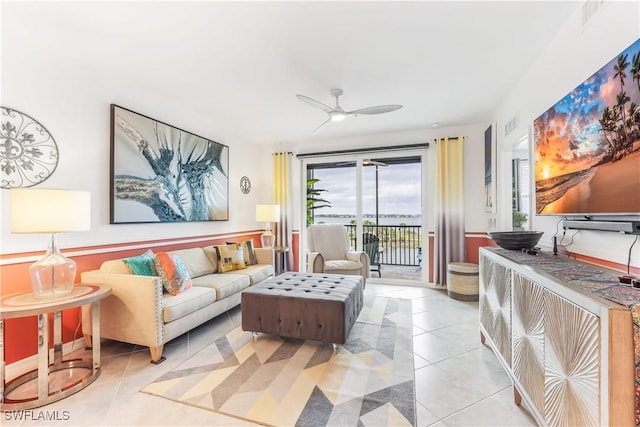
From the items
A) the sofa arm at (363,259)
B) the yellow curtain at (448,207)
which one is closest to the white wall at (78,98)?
the sofa arm at (363,259)

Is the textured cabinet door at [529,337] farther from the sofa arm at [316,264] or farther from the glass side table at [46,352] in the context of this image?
the glass side table at [46,352]

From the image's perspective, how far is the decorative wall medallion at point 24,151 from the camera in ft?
6.79

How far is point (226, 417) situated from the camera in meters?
1.65

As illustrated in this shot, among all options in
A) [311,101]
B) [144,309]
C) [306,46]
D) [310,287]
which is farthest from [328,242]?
[306,46]

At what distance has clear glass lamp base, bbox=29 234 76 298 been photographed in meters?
1.92

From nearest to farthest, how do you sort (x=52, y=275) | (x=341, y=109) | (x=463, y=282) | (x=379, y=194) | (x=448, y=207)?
(x=52, y=275)
(x=341, y=109)
(x=463, y=282)
(x=448, y=207)
(x=379, y=194)

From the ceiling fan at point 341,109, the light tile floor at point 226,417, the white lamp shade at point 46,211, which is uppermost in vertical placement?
the ceiling fan at point 341,109

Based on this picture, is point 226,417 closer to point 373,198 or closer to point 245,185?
point 245,185

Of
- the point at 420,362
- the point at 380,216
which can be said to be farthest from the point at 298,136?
the point at 420,362

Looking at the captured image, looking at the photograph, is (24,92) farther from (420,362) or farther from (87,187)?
(420,362)

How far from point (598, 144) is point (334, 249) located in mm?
3406

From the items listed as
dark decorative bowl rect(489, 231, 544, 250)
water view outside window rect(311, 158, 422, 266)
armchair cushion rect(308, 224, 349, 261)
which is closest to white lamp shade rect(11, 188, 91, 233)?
armchair cushion rect(308, 224, 349, 261)

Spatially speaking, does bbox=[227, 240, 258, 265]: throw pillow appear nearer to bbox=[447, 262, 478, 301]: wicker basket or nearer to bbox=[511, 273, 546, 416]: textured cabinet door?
bbox=[447, 262, 478, 301]: wicker basket

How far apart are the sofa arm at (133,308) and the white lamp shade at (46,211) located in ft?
1.97
